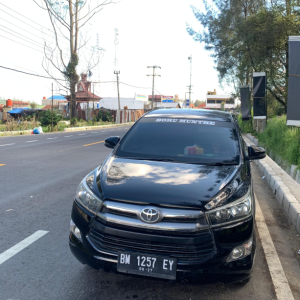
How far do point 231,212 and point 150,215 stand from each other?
0.70 m

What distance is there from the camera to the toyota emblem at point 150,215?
9.70 ft

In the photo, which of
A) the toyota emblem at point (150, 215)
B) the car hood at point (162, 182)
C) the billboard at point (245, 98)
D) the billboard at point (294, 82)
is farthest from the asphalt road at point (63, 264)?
the billboard at point (245, 98)

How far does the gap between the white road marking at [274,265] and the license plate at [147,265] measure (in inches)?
47.1

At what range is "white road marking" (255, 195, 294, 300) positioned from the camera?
11.3 feet

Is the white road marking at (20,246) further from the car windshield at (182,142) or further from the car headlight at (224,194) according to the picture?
the car headlight at (224,194)

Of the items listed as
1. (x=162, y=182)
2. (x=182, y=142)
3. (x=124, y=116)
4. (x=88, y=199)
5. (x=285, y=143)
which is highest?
(x=182, y=142)

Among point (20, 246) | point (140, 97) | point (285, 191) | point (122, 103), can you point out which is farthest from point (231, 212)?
point (140, 97)

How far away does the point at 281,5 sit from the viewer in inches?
661

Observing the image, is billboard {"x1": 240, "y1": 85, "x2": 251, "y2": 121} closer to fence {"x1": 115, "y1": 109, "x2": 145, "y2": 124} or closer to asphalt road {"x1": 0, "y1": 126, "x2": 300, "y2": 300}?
asphalt road {"x1": 0, "y1": 126, "x2": 300, "y2": 300}

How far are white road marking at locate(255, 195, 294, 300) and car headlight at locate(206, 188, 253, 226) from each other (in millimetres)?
876

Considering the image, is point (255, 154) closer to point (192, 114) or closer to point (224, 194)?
point (192, 114)

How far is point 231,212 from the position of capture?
3.11 meters

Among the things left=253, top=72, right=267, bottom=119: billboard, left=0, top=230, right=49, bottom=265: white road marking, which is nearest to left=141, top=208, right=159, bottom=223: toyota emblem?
left=0, top=230, right=49, bottom=265: white road marking

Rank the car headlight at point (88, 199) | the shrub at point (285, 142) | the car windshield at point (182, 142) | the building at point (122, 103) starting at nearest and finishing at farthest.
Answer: the car headlight at point (88, 199) < the car windshield at point (182, 142) < the shrub at point (285, 142) < the building at point (122, 103)
